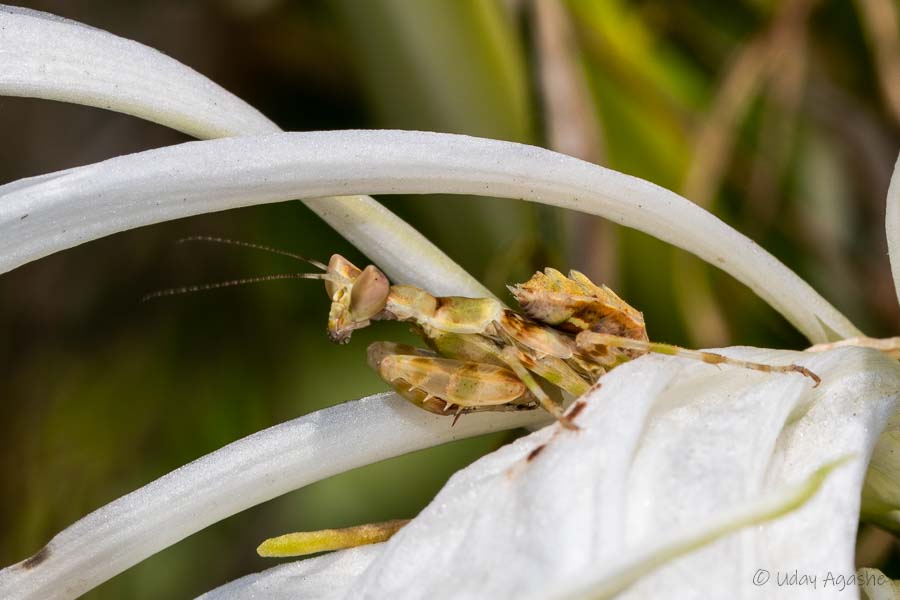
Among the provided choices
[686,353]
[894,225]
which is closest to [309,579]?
[686,353]

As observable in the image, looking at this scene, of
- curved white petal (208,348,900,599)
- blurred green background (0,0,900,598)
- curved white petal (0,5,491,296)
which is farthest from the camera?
blurred green background (0,0,900,598)

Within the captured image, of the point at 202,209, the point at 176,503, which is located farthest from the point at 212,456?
the point at 202,209

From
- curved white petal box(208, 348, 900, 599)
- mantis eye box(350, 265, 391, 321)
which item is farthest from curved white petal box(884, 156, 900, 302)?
mantis eye box(350, 265, 391, 321)

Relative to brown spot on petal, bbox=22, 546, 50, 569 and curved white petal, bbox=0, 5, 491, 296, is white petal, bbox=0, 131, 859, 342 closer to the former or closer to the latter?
curved white petal, bbox=0, 5, 491, 296

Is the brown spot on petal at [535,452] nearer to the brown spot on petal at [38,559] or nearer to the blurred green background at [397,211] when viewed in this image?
the brown spot on petal at [38,559]

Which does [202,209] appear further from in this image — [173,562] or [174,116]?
[173,562]

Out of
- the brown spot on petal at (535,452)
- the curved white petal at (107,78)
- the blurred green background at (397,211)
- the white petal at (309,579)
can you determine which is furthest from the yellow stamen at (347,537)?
the blurred green background at (397,211)
